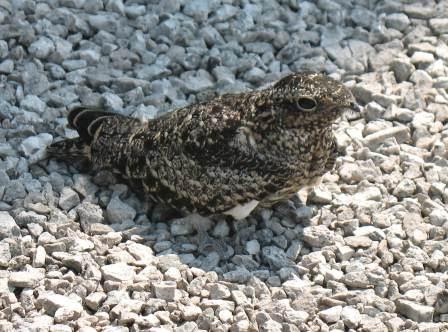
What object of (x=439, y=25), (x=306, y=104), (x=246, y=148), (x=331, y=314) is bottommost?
(x=331, y=314)

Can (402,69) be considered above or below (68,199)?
above

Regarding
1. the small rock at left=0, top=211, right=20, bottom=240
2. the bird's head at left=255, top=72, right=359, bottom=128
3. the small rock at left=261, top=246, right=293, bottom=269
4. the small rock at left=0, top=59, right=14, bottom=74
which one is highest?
the bird's head at left=255, top=72, right=359, bottom=128

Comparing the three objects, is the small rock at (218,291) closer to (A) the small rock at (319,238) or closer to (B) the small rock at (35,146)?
(A) the small rock at (319,238)

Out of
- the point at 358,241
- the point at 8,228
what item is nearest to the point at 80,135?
the point at 8,228

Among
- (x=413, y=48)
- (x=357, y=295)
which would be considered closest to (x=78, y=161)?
(x=357, y=295)

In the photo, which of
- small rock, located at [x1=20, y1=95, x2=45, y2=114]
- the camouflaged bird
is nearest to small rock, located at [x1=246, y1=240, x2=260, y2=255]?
the camouflaged bird

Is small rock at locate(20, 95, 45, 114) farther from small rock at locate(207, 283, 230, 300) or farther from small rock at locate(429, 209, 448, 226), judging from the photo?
small rock at locate(429, 209, 448, 226)

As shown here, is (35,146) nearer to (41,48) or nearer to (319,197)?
(41,48)
